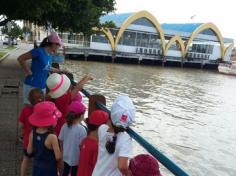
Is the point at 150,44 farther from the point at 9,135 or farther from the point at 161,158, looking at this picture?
the point at 161,158

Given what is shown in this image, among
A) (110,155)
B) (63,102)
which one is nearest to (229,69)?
(63,102)

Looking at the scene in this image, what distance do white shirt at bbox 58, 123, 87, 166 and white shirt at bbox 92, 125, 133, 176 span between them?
822mm

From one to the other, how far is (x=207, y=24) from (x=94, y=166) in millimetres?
77129

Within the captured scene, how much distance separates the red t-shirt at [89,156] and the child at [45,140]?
9.2 inches

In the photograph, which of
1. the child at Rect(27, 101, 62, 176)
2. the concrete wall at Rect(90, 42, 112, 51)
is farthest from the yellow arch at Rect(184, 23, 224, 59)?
the child at Rect(27, 101, 62, 176)

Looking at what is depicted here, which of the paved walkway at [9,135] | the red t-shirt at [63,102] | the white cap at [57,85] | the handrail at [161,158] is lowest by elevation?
the paved walkway at [9,135]

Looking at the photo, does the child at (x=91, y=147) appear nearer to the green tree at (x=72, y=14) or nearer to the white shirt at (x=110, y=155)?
the white shirt at (x=110, y=155)

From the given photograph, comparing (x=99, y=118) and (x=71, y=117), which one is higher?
(x=99, y=118)

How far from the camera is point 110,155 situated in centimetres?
305

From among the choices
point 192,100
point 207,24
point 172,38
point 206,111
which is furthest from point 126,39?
point 206,111

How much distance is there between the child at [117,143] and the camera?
9.37 ft

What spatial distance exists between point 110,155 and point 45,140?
A: 0.84m

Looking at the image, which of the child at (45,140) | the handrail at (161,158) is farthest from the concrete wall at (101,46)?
the handrail at (161,158)

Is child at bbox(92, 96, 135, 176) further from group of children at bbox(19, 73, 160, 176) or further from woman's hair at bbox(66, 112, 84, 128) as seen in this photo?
woman's hair at bbox(66, 112, 84, 128)
